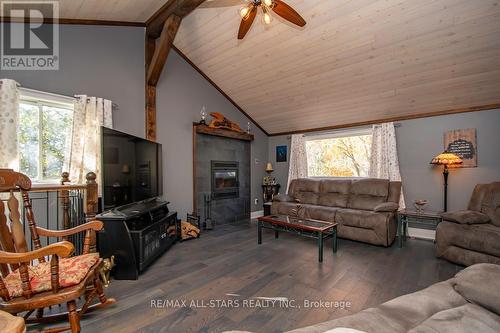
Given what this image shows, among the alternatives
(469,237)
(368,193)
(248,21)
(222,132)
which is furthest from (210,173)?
(469,237)

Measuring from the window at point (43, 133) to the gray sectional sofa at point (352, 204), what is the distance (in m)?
3.62

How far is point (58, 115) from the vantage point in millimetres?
2938

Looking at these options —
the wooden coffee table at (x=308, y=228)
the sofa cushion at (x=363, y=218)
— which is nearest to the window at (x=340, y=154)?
the sofa cushion at (x=363, y=218)

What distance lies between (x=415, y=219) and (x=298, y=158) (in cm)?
256

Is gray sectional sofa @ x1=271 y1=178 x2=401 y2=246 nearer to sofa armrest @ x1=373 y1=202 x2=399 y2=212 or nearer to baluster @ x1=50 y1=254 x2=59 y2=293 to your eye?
sofa armrest @ x1=373 y1=202 x2=399 y2=212

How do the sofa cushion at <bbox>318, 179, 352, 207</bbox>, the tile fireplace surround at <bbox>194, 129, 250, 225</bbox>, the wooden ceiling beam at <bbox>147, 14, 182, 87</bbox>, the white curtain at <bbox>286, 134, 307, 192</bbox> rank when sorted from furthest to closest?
the white curtain at <bbox>286, 134, 307, 192</bbox> < the tile fireplace surround at <bbox>194, 129, 250, 225</bbox> < the sofa cushion at <bbox>318, 179, 352, 207</bbox> < the wooden ceiling beam at <bbox>147, 14, 182, 87</bbox>

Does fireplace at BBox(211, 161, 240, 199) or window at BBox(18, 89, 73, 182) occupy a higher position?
window at BBox(18, 89, 73, 182)

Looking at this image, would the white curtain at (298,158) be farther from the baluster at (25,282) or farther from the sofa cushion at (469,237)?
the baluster at (25,282)

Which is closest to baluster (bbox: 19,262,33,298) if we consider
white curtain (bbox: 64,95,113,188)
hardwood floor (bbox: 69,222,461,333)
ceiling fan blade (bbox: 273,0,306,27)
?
hardwood floor (bbox: 69,222,461,333)

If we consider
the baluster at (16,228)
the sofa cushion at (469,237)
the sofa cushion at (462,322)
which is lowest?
the sofa cushion at (469,237)

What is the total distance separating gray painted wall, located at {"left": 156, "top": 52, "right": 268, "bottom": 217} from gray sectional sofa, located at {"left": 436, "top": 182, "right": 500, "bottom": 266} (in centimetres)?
389

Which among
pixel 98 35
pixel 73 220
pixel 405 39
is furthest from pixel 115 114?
pixel 405 39

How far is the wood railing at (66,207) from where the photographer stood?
85.7 inches

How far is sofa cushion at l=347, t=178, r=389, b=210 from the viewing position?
3.83m
